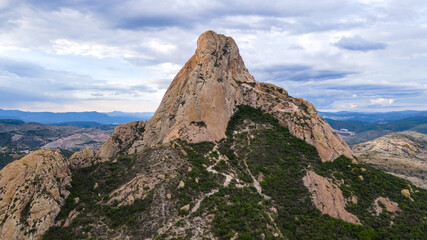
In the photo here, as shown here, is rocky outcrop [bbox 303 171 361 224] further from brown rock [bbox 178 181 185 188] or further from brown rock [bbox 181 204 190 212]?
brown rock [bbox 178 181 185 188]

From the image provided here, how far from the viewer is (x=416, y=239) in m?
39.1

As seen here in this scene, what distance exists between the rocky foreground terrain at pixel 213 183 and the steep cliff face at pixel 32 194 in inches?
6.0

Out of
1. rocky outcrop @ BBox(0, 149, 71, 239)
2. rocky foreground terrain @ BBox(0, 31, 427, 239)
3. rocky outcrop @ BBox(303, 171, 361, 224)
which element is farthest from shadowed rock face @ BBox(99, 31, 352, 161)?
rocky outcrop @ BBox(0, 149, 71, 239)

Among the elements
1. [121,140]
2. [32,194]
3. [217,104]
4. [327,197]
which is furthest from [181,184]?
[121,140]

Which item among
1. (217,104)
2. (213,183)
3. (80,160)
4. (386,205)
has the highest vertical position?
(217,104)

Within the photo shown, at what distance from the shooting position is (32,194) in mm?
33125

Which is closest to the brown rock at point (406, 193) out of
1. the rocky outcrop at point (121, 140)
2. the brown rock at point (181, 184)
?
the brown rock at point (181, 184)

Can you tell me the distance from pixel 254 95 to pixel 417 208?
5085cm

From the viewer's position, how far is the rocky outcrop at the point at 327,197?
4294 cm

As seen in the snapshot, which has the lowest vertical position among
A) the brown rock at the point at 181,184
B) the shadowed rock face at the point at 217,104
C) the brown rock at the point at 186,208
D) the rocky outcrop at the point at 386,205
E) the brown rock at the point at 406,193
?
the rocky outcrop at the point at 386,205

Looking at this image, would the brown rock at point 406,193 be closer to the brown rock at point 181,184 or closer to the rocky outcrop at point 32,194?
the brown rock at point 181,184

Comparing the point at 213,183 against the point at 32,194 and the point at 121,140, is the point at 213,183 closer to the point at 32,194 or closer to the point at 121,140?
the point at 32,194

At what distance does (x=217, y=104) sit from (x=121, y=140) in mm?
35851

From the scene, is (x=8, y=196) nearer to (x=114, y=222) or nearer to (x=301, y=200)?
(x=114, y=222)
